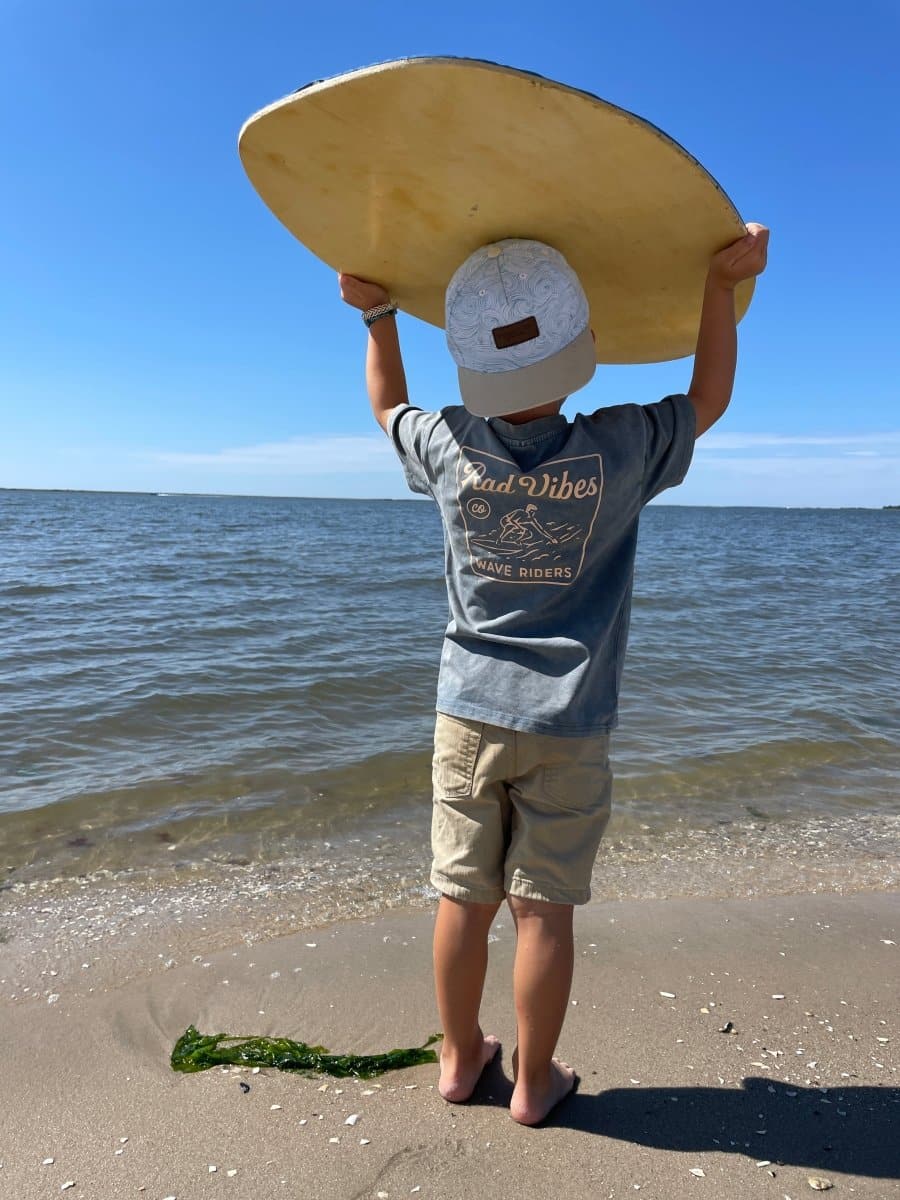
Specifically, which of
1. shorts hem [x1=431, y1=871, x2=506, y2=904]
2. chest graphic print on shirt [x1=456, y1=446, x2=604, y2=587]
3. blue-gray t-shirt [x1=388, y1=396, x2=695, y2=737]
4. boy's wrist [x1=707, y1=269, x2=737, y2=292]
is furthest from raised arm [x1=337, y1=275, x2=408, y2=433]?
shorts hem [x1=431, y1=871, x2=506, y2=904]

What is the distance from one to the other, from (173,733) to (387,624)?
16.5ft

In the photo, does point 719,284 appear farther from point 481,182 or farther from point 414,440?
point 414,440

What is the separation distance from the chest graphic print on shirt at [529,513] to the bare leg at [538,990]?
0.77m

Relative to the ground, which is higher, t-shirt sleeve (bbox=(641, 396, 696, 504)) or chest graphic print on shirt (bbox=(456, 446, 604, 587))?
t-shirt sleeve (bbox=(641, 396, 696, 504))

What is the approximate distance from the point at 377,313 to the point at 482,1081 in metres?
2.09

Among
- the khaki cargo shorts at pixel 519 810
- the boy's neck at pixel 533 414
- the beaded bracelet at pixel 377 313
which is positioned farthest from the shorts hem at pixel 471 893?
the beaded bracelet at pixel 377 313

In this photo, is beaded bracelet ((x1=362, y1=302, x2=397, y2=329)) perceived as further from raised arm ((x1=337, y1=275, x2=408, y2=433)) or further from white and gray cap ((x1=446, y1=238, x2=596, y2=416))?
white and gray cap ((x1=446, y1=238, x2=596, y2=416))

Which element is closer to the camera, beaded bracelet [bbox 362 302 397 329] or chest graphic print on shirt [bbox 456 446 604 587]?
chest graphic print on shirt [bbox 456 446 604 587]

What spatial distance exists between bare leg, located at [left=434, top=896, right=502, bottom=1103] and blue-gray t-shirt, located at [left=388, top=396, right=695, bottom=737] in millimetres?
506

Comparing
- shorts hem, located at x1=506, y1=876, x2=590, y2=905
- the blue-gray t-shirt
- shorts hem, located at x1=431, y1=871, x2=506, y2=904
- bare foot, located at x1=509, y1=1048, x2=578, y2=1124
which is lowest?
Result: bare foot, located at x1=509, y1=1048, x2=578, y2=1124

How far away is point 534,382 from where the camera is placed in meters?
1.70

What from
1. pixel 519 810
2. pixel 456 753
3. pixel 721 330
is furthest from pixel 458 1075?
pixel 721 330

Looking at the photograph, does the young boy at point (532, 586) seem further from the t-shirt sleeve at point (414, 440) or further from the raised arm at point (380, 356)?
the raised arm at point (380, 356)

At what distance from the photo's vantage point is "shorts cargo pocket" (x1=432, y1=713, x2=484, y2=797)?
73.2 inches
